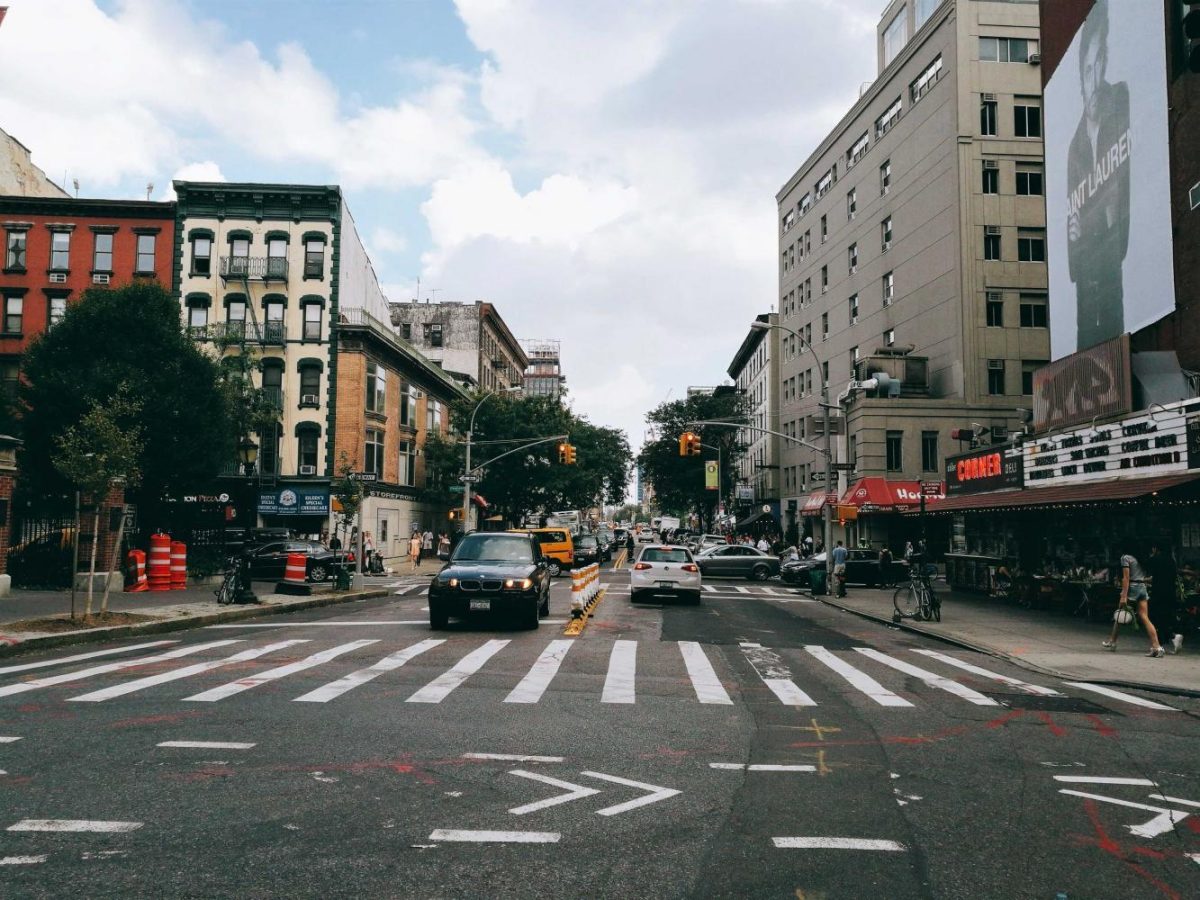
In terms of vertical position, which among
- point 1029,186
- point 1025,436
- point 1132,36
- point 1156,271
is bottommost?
point 1025,436

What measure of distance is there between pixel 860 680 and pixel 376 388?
139ft

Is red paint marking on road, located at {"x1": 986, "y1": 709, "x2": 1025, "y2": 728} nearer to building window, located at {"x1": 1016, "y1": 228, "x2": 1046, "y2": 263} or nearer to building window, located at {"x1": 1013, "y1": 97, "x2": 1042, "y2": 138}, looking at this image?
building window, located at {"x1": 1016, "y1": 228, "x2": 1046, "y2": 263}

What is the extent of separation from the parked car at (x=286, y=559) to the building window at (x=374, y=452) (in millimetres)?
14134

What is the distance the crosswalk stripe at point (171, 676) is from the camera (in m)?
9.29

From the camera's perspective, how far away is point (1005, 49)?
143 feet

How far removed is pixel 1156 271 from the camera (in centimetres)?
2064

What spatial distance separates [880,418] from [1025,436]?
61.1 ft

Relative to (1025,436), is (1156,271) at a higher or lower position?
higher

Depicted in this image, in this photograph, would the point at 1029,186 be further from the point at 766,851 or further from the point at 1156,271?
the point at 766,851

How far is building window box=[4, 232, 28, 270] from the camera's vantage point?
46625 millimetres

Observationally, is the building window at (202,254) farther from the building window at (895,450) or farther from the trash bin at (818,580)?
the building window at (895,450)

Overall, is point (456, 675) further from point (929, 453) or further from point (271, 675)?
point (929, 453)

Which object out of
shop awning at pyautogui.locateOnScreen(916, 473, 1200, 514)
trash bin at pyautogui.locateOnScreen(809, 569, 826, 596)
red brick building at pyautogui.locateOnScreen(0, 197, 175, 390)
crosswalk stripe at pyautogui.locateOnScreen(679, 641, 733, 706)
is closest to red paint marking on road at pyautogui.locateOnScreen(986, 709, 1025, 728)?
crosswalk stripe at pyautogui.locateOnScreen(679, 641, 733, 706)

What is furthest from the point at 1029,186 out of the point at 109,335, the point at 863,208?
the point at 109,335
